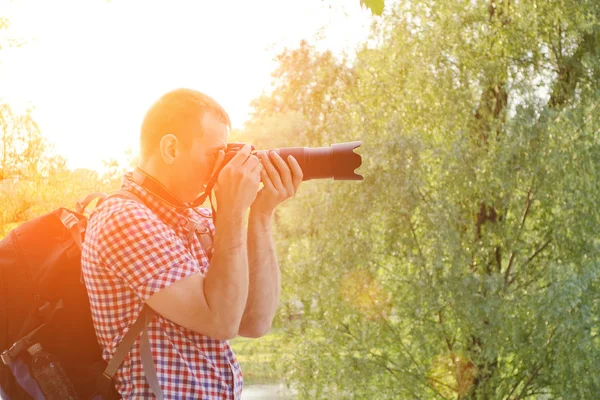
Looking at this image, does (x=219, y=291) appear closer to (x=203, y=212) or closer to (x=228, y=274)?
(x=228, y=274)

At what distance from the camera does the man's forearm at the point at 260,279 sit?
1.61 meters

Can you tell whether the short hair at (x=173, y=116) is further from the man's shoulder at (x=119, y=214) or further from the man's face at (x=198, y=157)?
the man's shoulder at (x=119, y=214)

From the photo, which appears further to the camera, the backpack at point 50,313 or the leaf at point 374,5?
the leaf at point 374,5

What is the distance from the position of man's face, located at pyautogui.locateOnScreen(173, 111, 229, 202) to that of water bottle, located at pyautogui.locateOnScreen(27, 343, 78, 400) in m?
0.34

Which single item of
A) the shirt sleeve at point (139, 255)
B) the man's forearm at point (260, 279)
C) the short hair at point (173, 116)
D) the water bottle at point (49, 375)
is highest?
the short hair at point (173, 116)

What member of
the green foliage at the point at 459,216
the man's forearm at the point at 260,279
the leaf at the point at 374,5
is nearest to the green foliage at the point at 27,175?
the green foliage at the point at 459,216

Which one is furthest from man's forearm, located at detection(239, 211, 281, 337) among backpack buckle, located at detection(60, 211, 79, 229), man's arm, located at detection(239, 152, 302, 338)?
backpack buckle, located at detection(60, 211, 79, 229)

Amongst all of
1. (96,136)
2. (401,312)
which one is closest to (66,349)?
(401,312)

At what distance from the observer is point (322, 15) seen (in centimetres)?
981

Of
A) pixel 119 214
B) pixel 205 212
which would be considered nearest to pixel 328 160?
pixel 205 212

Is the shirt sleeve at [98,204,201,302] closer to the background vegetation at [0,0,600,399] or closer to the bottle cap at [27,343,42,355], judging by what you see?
the bottle cap at [27,343,42,355]

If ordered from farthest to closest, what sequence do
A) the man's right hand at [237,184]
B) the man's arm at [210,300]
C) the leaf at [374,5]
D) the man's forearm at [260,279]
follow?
the leaf at [374,5] → the man's forearm at [260,279] → the man's right hand at [237,184] → the man's arm at [210,300]

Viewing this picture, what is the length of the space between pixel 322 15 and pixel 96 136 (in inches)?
279

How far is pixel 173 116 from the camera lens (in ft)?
4.55
